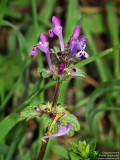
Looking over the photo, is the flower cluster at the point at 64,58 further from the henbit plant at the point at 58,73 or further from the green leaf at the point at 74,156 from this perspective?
the green leaf at the point at 74,156

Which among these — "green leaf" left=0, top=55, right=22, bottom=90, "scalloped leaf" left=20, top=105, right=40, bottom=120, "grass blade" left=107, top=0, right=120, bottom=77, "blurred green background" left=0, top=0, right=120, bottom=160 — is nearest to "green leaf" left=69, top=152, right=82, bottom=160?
"scalloped leaf" left=20, top=105, right=40, bottom=120

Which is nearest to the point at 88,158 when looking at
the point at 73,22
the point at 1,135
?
the point at 1,135

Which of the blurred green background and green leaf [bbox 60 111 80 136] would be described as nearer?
green leaf [bbox 60 111 80 136]

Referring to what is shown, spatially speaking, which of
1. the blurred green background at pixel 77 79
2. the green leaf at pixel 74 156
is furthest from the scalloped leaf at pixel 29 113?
the blurred green background at pixel 77 79

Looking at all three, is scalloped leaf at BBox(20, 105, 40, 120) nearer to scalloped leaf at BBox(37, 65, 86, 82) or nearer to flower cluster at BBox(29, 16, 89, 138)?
flower cluster at BBox(29, 16, 89, 138)

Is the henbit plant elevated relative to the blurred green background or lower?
lower

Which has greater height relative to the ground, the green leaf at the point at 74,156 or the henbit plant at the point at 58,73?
the henbit plant at the point at 58,73

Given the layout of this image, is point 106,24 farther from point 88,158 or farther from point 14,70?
point 88,158

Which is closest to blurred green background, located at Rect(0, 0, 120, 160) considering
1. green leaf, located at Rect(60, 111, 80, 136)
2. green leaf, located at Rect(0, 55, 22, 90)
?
green leaf, located at Rect(0, 55, 22, 90)

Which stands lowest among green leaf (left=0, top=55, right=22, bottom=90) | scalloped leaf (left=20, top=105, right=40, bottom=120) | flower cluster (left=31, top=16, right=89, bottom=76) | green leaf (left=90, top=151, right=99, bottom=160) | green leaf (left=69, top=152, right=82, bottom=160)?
green leaf (left=69, top=152, right=82, bottom=160)

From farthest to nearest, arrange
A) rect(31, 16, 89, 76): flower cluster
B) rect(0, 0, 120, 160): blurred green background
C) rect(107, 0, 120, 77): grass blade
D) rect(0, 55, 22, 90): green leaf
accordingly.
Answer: rect(107, 0, 120, 77): grass blade, rect(0, 55, 22, 90): green leaf, rect(0, 0, 120, 160): blurred green background, rect(31, 16, 89, 76): flower cluster

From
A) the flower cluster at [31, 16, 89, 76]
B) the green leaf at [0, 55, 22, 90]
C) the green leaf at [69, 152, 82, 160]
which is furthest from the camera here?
the green leaf at [0, 55, 22, 90]
